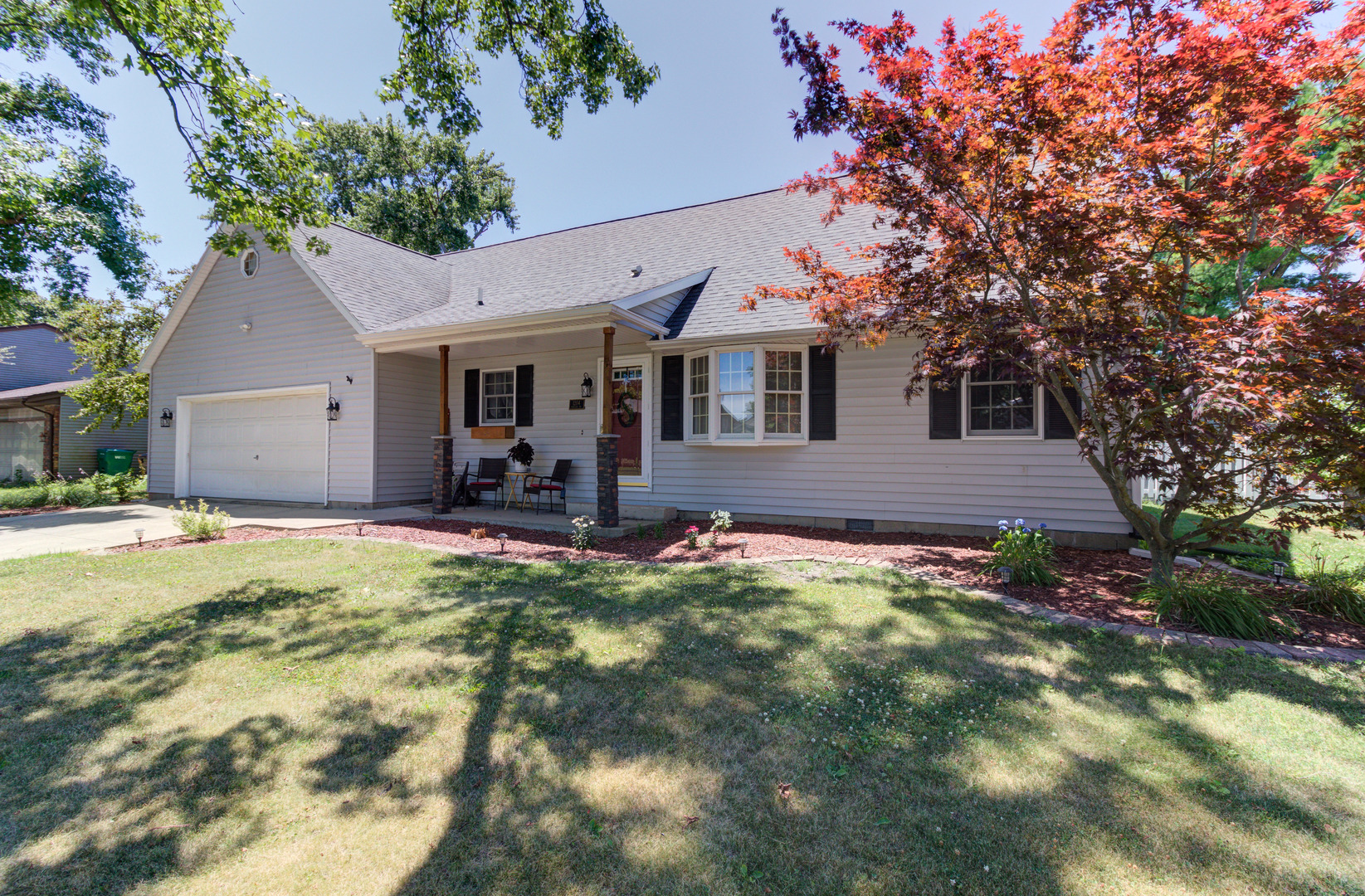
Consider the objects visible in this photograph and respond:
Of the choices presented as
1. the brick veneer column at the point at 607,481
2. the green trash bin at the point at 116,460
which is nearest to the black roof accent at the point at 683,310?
the brick veneer column at the point at 607,481

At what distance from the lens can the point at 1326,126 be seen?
5.12 meters

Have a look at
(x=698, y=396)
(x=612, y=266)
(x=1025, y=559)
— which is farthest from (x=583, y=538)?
(x=612, y=266)

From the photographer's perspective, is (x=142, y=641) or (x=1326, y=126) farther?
(x=1326, y=126)

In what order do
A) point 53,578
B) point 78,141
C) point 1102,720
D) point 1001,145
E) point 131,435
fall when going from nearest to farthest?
point 1102,720, point 1001,145, point 53,578, point 78,141, point 131,435

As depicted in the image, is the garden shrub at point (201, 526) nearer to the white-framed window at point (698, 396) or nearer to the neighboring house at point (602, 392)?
the neighboring house at point (602, 392)

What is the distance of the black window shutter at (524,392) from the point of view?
10.5 metres

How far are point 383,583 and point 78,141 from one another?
16.3 metres

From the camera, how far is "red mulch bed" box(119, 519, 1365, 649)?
459 cm

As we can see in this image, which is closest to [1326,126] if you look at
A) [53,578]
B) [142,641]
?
[142,641]

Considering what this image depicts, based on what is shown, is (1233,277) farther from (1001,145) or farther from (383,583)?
(383,583)

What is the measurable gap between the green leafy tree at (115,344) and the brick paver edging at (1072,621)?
45.3ft

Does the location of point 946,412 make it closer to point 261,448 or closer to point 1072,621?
point 1072,621

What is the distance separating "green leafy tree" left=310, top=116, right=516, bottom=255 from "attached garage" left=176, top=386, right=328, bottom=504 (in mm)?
14192

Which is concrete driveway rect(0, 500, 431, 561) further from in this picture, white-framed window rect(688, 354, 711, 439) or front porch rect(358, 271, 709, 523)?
white-framed window rect(688, 354, 711, 439)
